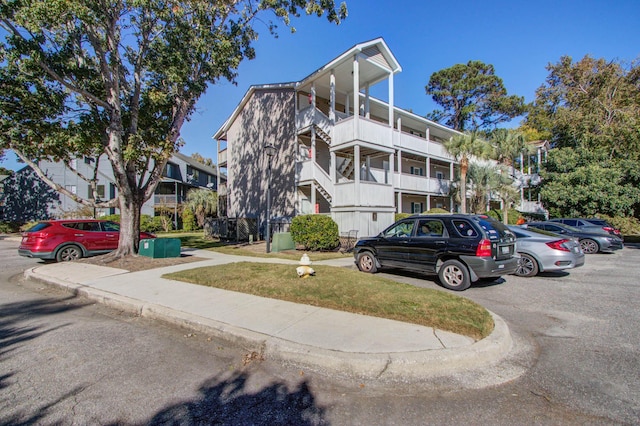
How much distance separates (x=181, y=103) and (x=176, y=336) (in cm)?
969

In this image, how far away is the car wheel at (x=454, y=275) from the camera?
6762 mm

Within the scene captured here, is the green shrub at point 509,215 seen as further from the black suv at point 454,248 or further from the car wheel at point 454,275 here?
the car wheel at point 454,275

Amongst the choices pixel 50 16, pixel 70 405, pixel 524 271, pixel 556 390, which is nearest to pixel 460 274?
pixel 524 271

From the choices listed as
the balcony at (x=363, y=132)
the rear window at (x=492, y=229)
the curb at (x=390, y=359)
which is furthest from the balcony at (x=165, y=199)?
the curb at (x=390, y=359)

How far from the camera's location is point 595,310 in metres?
5.59

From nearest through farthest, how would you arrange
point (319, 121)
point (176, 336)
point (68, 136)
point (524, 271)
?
point (176, 336)
point (524, 271)
point (68, 136)
point (319, 121)

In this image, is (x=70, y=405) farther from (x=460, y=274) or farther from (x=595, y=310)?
(x=595, y=310)

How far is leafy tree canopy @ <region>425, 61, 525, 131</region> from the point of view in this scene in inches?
1490

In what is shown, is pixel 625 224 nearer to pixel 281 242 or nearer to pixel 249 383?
pixel 281 242

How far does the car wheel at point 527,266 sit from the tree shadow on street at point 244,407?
320 inches

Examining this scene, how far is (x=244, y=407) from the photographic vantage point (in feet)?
9.11

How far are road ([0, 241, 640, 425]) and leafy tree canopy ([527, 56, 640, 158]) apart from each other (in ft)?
89.8

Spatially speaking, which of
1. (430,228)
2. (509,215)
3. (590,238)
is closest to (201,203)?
(430,228)

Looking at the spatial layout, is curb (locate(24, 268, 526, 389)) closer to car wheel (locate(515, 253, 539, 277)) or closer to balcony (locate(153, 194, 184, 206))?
car wheel (locate(515, 253, 539, 277))
